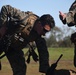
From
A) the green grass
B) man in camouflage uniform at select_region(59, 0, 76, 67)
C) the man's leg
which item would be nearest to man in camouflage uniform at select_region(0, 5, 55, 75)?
the man's leg

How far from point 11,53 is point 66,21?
177 centimetres

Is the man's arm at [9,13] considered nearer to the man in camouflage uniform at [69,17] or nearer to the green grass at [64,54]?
the man in camouflage uniform at [69,17]

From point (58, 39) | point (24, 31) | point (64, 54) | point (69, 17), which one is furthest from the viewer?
point (58, 39)

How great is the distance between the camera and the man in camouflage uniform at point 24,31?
20.4 ft

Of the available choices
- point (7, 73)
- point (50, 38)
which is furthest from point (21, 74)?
point (50, 38)

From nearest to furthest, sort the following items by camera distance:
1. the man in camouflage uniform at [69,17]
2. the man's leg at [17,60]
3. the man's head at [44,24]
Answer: the man in camouflage uniform at [69,17] → the man's head at [44,24] → the man's leg at [17,60]

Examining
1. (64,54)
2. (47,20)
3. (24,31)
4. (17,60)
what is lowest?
(64,54)

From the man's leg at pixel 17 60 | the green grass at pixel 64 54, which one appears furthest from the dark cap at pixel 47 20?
the green grass at pixel 64 54

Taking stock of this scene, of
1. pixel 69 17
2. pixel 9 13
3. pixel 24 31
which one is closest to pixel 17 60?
pixel 24 31

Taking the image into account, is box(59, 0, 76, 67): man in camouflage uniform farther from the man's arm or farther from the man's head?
the man's arm

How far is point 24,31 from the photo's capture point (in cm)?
639

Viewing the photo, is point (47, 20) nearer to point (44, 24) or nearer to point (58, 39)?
point (44, 24)

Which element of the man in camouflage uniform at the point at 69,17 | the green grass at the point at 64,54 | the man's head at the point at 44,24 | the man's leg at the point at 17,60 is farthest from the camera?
the green grass at the point at 64,54

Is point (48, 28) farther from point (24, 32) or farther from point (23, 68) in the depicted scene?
point (23, 68)
